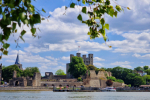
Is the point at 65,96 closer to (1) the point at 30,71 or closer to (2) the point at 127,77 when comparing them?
(2) the point at 127,77

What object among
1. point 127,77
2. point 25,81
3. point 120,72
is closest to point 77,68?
point 25,81

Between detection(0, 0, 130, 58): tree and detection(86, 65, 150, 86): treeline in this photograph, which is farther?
detection(86, 65, 150, 86): treeline

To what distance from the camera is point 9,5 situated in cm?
368

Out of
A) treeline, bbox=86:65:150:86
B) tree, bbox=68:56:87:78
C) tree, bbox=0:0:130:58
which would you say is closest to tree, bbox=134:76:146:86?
treeline, bbox=86:65:150:86

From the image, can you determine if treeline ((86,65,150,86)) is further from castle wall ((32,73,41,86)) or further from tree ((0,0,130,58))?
tree ((0,0,130,58))

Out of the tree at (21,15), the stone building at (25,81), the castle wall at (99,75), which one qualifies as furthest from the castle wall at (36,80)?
the tree at (21,15)

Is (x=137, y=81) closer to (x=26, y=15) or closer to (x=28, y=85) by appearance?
(x=28, y=85)

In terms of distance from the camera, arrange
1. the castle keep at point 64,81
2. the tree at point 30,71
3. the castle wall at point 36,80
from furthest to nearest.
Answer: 1. the tree at point 30,71
2. the castle wall at point 36,80
3. the castle keep at point 64,81

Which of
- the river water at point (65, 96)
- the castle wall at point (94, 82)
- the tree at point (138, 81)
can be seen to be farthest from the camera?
the tree at point (138, 81)

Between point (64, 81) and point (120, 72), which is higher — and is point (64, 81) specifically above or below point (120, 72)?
below

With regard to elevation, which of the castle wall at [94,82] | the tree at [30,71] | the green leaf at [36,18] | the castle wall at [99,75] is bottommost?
A: the castle wall at [94,82]

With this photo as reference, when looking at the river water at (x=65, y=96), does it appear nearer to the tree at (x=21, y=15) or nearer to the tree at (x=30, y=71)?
the tree at (x=21, y=15)

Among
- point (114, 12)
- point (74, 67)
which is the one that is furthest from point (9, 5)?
point (74, 67)

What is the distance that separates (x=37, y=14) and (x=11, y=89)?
54444 mm
